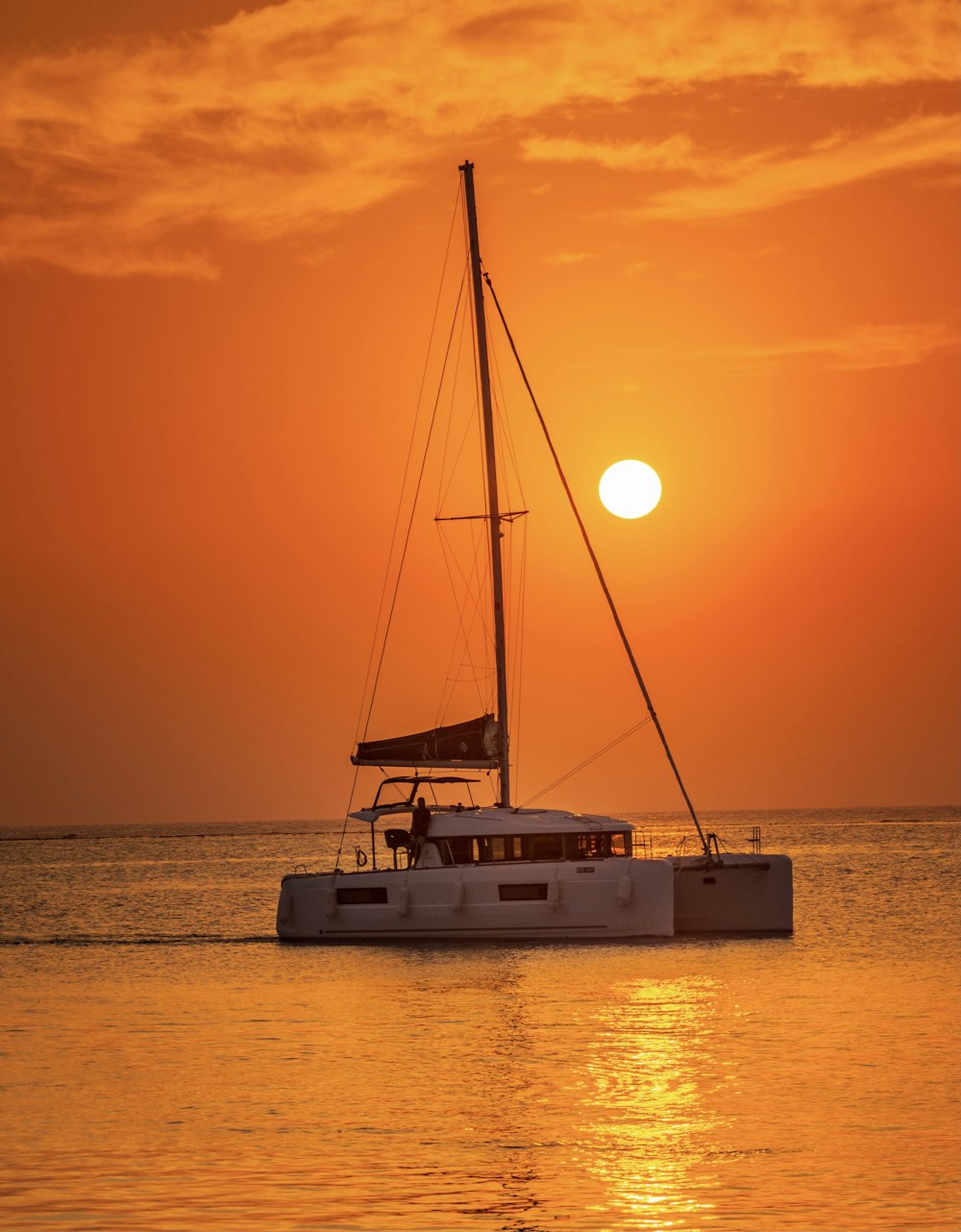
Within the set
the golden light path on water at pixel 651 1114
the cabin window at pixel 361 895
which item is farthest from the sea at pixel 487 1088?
the cabin window at pixel 361 895

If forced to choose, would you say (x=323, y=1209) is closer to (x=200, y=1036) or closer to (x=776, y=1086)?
(x=776, y=1086)

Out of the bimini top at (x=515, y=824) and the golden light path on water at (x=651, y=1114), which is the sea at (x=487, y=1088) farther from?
the bimini top at (x=515, y=824)

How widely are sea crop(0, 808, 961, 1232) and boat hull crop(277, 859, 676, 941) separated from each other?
0.68 m

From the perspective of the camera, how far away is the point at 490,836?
4012 cm

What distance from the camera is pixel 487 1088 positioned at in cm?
2277

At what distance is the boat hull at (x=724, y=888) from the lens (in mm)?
41875

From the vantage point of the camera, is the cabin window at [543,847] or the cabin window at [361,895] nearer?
the cabin window at [543,847]

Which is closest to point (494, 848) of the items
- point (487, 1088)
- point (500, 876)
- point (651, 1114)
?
point (500, 876)

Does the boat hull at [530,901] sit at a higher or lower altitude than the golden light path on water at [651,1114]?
higher

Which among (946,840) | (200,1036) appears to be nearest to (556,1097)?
(200,1036)

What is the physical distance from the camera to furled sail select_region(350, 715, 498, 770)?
4162cm

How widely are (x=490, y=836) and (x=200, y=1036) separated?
511 inches

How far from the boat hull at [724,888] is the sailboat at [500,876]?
0.08ft

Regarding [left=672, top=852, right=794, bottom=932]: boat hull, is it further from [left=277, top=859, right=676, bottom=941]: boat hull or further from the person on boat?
the person on boat
